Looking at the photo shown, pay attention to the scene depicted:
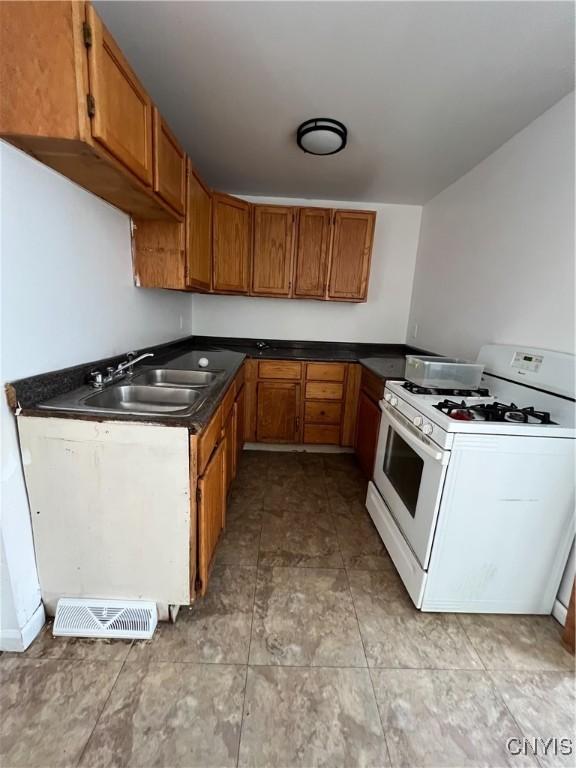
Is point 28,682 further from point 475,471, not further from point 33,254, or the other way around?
point 475,471

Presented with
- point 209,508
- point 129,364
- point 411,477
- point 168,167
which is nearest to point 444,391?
point 411,477

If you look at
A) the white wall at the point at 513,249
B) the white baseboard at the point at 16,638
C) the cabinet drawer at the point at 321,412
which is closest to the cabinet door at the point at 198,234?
the cabinet drawer at the point at 321,412

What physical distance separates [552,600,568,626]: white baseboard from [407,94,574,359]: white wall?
3.76 ft

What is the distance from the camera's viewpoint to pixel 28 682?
1091mm

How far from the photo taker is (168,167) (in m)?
1.57

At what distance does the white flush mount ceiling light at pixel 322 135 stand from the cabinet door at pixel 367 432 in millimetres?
1673

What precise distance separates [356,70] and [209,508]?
2.02 metres

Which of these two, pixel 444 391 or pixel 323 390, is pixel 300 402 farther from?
pixel 444 391

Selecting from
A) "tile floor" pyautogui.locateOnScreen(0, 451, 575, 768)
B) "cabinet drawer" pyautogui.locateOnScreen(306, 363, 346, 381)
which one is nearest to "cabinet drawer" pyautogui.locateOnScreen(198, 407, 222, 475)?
"tile floor" pyautogui.locateOnScreen(0, 451, 575, 768)

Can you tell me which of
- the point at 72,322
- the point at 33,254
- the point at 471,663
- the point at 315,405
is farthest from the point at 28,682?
the point at 315,405

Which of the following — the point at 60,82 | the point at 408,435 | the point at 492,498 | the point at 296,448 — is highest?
the point at 60,82

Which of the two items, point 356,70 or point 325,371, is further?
point 325,371

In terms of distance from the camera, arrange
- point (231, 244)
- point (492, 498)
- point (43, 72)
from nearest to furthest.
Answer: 1. point (43, 72)
2. point (492, 498)
3. point (231, 244)

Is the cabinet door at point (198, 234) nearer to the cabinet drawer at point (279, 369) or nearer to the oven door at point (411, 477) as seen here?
the cabinet drawer at point (279, 369)
